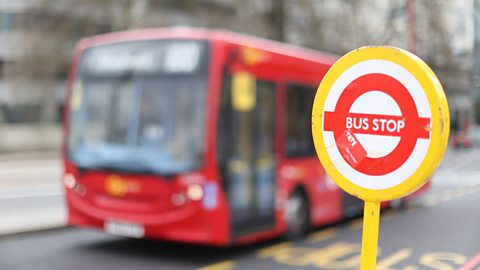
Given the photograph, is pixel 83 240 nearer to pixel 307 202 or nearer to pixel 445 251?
pixel 307 202

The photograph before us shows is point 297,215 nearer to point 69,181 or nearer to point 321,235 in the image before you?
point 321,235

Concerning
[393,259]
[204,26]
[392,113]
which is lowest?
[393,259]

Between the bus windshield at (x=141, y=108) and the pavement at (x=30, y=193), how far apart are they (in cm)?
200

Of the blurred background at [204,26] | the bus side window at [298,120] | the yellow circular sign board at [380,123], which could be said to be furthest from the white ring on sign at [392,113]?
the bus side window at [298,120]

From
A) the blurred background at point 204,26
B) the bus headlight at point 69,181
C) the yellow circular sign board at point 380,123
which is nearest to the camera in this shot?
the yellow circular sign board at point 380,123

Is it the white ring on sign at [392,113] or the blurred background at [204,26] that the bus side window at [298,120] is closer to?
the blurred background at [204,26]

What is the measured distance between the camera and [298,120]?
31.1ft

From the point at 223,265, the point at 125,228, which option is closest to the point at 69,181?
the point at 125,228

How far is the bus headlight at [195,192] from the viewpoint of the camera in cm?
747

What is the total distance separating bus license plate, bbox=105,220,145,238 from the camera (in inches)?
303

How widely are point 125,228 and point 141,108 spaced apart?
1.40m

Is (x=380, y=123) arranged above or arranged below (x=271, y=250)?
above

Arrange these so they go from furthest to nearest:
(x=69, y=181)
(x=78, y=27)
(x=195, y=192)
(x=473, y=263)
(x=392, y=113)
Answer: (x=78, y=27) < (x=69, y=181) < (x=195, y=192) < (x=473, y=263) < (x=392, y=113)

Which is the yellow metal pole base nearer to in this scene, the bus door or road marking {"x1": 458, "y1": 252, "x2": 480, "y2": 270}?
road marking {"x1": 458, "y1": 252, "x2": 480, "y2": 270}
